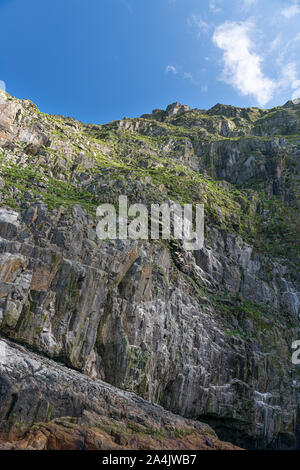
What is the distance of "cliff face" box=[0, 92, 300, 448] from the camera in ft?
92.0

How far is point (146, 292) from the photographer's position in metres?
34.9

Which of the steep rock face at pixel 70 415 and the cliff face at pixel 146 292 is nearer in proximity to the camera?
the steep rock face at pixel 70 415

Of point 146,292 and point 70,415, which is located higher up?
point 146,292

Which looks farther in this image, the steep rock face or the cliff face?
the cliff face

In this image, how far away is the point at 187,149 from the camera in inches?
3174

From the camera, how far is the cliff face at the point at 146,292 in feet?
92.0

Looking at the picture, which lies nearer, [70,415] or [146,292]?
[70,415]
